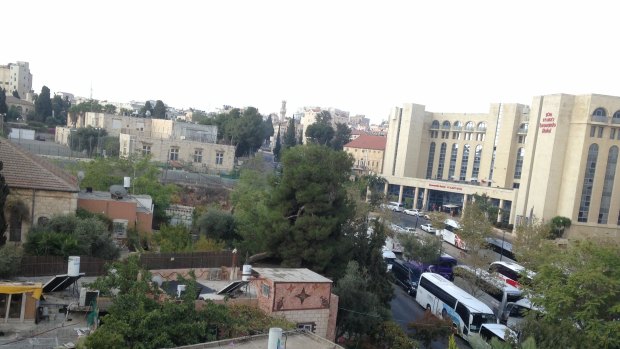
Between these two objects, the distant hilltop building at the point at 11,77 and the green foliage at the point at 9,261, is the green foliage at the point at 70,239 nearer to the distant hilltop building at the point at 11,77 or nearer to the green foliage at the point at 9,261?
the green foliage at the point at 9,261

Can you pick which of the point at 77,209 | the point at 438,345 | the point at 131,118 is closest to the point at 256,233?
the point at 77,209

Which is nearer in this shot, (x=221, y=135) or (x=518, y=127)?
(x=518, y=127)

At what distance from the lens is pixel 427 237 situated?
35.5m

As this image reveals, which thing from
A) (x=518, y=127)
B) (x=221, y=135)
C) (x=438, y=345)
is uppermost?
(x=518, y=127)

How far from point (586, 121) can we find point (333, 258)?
123ft

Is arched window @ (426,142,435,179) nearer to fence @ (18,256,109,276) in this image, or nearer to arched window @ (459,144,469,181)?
arched window @ (459,144,469,181)

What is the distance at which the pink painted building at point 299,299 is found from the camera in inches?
645

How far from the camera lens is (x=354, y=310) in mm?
19234

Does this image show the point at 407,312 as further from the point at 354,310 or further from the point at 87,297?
the point at 87,297

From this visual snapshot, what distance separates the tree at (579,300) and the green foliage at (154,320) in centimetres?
1015

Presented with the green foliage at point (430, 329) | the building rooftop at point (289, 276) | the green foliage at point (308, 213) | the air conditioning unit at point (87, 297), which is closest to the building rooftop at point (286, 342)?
the building rooftop at point (289, 276)

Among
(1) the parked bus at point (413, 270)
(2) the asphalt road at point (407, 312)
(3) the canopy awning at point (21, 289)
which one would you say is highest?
(3) the canopy awning at point (21, 289)

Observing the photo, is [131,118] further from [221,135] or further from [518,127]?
[518,127]

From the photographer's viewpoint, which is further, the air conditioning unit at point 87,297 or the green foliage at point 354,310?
the green foliage at point 354,310
